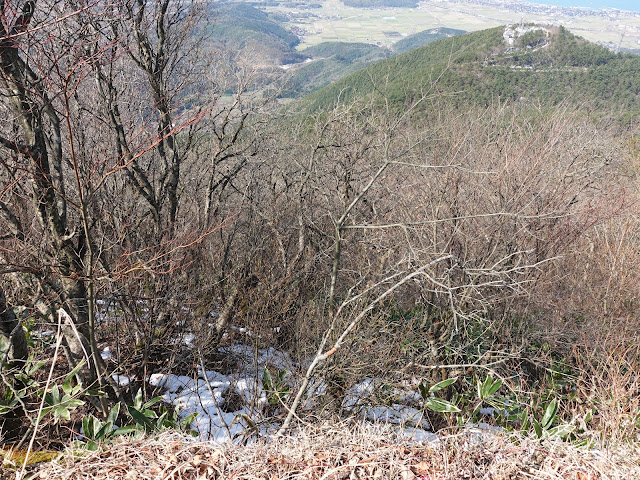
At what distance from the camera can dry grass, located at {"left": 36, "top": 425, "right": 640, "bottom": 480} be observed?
2275mm

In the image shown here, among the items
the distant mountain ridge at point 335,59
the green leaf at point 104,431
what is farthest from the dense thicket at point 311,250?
the distant mountain ridge at point 335,59

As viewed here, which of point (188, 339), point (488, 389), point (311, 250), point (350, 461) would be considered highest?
point (350, 461)

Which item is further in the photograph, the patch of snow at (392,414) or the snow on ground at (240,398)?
the patch of snow at (392,414)

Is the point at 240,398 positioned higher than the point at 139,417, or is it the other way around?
the point at 139,417

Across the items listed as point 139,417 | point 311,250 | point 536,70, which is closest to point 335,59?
point 536,70

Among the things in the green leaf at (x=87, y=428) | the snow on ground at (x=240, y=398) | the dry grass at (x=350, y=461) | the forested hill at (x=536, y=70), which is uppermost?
the forested hill at (x=536, y=70)

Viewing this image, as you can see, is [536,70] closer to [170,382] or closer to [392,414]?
[392,414]

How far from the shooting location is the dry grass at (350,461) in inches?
89.6

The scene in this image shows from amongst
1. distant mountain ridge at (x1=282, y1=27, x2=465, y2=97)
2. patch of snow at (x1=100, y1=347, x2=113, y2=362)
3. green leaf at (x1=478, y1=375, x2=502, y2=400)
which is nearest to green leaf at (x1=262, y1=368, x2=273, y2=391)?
patch of snow at (x1=100, y1=347, x2=113, y2=362)

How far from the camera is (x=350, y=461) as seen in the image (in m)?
2.32

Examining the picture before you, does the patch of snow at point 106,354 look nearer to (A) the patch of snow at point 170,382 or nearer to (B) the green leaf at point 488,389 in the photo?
(A) the patch of snow at point 170,382

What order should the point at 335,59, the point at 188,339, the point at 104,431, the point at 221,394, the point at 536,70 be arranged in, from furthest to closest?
the point at 335,59
the point at 536,70
the point at 188,339
the point at 221,394
the point at 104,431

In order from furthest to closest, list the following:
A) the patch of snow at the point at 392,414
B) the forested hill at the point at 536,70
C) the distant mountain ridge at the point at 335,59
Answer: the distant mountain ridge at the point at 335,59 → the forested hill at the point at 536,70 → the patch of snow at the point at 392,414

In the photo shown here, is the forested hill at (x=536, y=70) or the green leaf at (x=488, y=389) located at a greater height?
the forested hill at (x=536, y=70)
